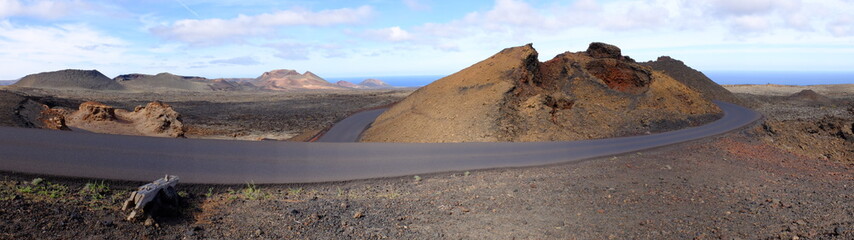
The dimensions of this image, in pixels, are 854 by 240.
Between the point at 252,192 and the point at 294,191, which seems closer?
the point at 252,192

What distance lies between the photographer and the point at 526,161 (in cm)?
1179

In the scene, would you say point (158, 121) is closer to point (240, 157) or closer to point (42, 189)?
point (240, 157)

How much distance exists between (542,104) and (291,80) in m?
130

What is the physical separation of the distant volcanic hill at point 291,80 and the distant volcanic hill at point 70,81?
1926 inches

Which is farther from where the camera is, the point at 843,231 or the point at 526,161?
the point at 526,161

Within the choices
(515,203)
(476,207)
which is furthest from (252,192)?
(515,203)

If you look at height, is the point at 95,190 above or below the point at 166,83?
below

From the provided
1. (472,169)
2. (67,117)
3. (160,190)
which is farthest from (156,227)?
(67,117)

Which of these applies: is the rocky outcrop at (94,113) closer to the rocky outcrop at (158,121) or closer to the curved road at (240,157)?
the rocky outcrop at (158,121)

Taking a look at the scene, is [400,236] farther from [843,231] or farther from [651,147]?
[651,147]

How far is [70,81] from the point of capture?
75.4 m

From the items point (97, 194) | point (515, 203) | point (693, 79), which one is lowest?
point (515, 203)

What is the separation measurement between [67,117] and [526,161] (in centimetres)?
1712

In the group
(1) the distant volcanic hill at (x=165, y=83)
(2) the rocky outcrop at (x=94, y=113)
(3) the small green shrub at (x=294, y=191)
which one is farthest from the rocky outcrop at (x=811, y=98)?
(1) the distant volcanic hill at (x=165, y=83)
